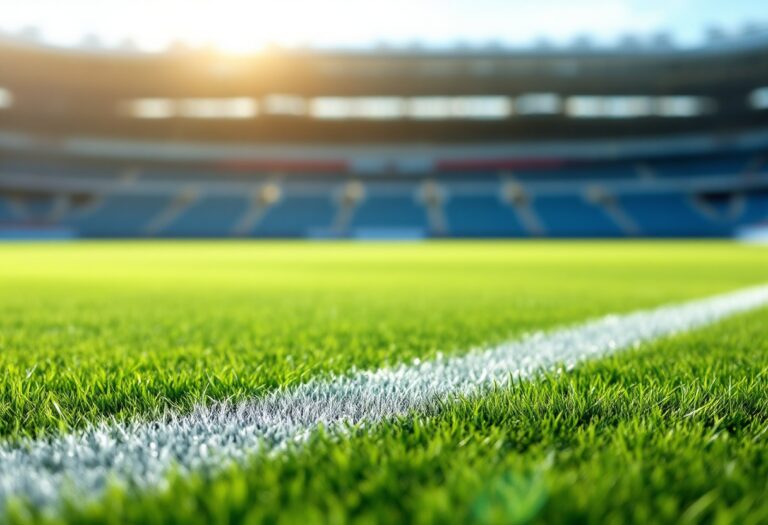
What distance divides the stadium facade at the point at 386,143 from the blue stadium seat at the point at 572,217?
106 millimetres

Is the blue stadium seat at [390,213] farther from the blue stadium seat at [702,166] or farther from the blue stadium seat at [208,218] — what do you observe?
the blue stadium seat at [702,166]

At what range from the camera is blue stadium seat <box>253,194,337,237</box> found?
32312mm

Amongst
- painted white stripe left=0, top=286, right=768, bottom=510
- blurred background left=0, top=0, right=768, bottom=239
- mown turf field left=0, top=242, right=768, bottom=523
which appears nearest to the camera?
mown turf field left=0, top=242, right=768, bottom=523

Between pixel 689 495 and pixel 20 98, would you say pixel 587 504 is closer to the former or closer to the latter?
pixel 689 495

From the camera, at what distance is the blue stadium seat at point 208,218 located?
105 feet

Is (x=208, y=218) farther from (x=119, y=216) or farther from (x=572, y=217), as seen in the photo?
(x=572, y=217)

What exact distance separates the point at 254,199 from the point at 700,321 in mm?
33506

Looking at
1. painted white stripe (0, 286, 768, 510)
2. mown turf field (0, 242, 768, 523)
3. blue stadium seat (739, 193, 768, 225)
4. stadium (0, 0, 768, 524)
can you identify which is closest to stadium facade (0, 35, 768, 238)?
blue stadium seat (739, 193, 768, 225)

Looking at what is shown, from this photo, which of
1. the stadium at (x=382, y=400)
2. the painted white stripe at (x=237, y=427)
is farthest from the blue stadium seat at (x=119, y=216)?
the painted white stripe at (x=237, y=427)

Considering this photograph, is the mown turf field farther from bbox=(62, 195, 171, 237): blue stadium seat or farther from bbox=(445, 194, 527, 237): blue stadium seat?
bbox=(62, 195, 171, 237): blue stadium seat

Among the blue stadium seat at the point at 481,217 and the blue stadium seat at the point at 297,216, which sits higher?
the blue stadium seat at the point at 297,216

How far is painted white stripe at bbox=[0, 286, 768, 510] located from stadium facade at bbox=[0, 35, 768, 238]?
96.7ft

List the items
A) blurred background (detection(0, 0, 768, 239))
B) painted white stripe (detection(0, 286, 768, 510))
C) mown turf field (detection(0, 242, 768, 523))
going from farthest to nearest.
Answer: blurred background (detection(0, 0, 768, 239)), painted white stripe (detection(0, 286, 768, 510)), mown turf field (detection(0, 242, 768, 523))

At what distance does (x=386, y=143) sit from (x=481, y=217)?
8390 millimetres
